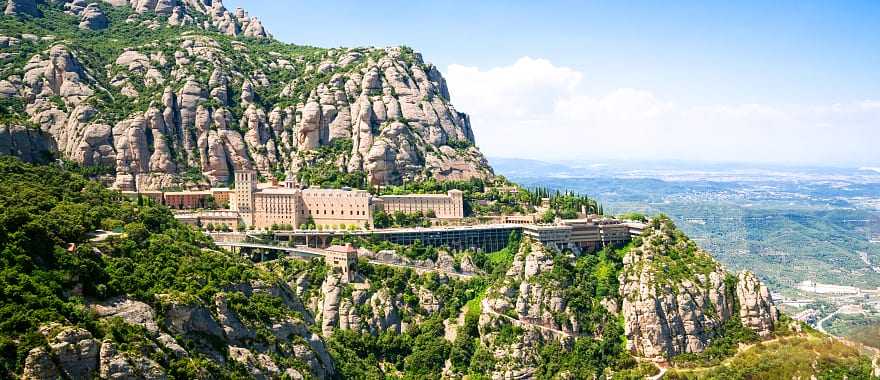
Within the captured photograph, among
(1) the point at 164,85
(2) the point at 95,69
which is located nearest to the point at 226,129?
(1) the point at 164,85

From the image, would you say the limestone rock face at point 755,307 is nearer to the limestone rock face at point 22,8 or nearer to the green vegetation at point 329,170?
the green vegetation at point 329,170

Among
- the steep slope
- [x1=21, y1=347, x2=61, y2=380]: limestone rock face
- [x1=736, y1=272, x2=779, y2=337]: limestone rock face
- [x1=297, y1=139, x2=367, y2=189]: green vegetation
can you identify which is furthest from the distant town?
[x1=21, y1=347, x2=61, y2=380]: limestone rock face

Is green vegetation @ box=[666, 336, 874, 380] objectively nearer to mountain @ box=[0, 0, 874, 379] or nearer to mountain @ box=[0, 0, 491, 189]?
mountain @ box=[0, 0, 874, 379]

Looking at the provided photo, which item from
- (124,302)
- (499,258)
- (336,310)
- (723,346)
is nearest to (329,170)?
(499,258)

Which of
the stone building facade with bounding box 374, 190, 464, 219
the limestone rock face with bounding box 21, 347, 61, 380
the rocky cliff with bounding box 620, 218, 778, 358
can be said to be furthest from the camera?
the stone building facade with bounding box 374, 190, 464, 219

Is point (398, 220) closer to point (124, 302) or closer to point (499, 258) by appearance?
point (499, 258)

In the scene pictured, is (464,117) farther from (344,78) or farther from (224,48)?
(224,48)
